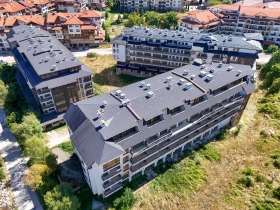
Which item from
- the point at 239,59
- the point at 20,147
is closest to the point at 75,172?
the point at 20,147

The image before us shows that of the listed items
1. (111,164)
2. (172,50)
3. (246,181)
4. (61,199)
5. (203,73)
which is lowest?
(246,181)

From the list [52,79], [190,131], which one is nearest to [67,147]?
[52,79]

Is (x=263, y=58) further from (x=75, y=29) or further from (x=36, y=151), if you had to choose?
(x=36, y=151)

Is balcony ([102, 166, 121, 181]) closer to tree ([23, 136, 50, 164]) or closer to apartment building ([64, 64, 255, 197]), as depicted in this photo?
apartment building ([64, 64, 255, 197])

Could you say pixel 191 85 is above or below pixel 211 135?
above

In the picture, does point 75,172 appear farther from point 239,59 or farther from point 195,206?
point 239,59

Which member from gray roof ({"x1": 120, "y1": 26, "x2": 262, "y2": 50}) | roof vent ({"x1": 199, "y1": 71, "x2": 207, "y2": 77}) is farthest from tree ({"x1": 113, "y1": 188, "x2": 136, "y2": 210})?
gray roof ({"x1": 120, "y1": 26, "x2": 262, "y2": 50})
